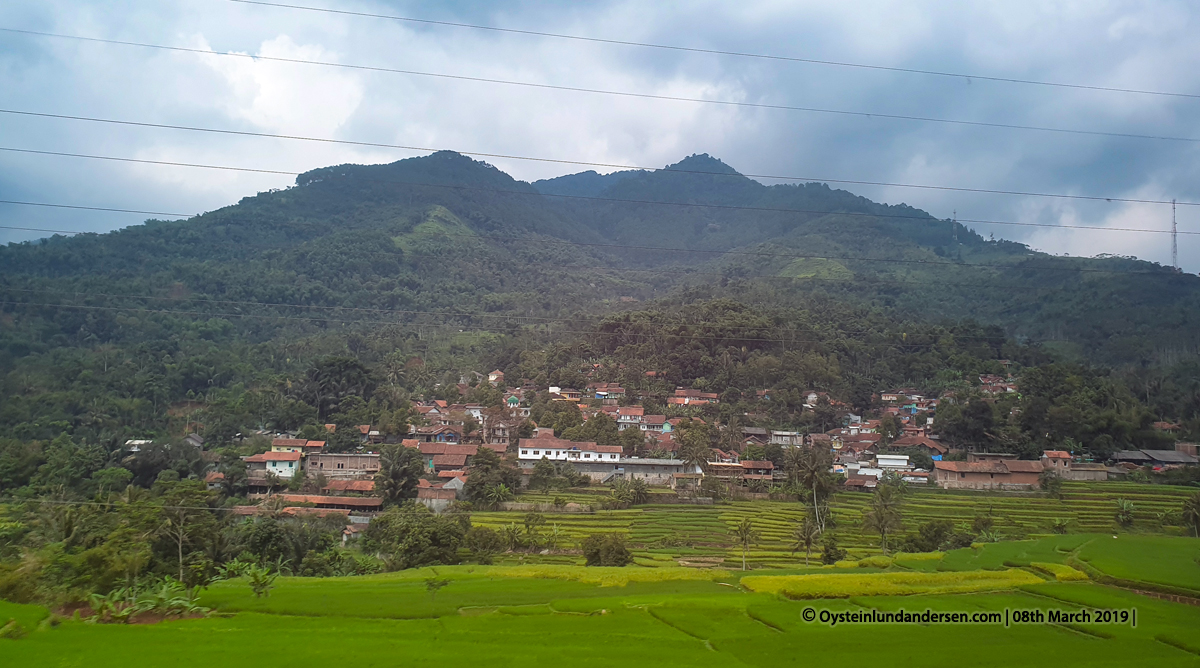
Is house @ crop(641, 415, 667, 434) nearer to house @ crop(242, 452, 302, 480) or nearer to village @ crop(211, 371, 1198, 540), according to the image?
village @ crop(211, 371, 1198, 540)

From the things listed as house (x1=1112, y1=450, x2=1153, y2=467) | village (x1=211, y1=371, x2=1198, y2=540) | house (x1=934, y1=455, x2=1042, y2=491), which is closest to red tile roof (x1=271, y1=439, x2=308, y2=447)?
village (x1=211, y1=371, x2=1198, y2=540)

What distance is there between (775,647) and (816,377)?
5193 centimetres

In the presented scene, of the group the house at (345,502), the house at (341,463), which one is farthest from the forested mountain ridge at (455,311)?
the house at (345,502)

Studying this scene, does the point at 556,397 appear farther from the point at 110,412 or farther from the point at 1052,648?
Answer: the point at 1052,648

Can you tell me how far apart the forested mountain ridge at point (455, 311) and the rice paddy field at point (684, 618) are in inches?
928

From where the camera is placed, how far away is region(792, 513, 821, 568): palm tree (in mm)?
25922

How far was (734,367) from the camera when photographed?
2445 inches

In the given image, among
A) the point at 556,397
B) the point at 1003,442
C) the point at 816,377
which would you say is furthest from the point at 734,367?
the point at 1003,442

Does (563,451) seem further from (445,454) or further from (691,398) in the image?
(691,398)

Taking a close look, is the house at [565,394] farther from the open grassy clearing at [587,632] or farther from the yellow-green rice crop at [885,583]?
the open grassy clearing at [587,632]

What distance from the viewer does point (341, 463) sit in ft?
137

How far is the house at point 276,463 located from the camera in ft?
129

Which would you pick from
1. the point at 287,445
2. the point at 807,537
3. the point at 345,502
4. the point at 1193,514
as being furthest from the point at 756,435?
the point at 287,445

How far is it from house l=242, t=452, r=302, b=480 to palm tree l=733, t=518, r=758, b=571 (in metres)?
24.5
